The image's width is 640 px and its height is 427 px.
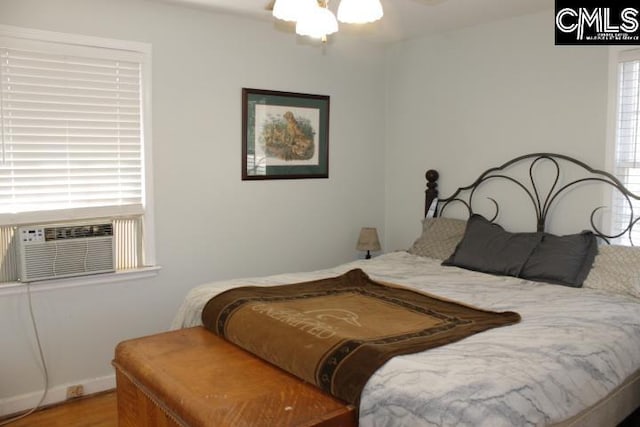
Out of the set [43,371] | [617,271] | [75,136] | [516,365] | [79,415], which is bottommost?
[79,415]

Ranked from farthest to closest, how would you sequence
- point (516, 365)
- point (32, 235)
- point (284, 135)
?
point (284, 135) → point (32, 235) → point (516, 365)

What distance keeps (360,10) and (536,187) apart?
7.16 ft

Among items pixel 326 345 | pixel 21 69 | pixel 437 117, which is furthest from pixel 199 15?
pixel 326 345

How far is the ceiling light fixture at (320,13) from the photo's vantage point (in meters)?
2.01

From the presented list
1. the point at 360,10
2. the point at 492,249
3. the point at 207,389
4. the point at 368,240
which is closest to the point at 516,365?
the point at 207,389

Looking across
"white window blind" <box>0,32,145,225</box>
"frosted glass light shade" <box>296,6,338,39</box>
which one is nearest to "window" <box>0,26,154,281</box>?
"white window blind" <box>0,32,145,225</box>

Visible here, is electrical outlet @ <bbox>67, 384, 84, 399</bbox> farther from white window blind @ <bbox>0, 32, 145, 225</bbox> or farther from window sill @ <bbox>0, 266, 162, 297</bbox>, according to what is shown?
white window blind @ <bbox>0, 32, 145, 225</bbox>

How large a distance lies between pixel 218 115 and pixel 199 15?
0.64 metres

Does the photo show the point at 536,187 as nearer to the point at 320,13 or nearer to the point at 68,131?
the point at 320,13

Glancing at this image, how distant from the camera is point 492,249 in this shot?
11.5ft

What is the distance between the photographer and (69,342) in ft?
11.0

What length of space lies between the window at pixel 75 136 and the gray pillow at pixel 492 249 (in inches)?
78.4

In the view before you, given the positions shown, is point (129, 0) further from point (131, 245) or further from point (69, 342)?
point (69, 342)

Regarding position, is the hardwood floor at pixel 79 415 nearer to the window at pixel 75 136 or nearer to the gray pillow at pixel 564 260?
the window at pixel 75 136
